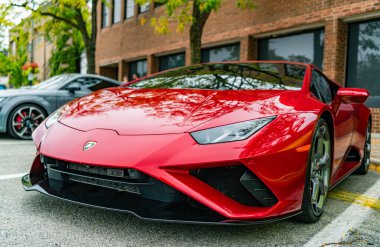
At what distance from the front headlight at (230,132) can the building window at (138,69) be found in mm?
15497

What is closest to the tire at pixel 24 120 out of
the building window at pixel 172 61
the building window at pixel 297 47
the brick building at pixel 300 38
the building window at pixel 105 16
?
the brick building at pixel 300 38

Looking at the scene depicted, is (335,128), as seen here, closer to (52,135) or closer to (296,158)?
(296,158)

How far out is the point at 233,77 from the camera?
3412 mm

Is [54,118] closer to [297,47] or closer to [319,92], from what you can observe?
[319,92]

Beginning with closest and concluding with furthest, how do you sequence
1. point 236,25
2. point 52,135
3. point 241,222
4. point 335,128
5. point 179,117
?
1. point 241,222
2. point 179,117
3. point 52,135
4. point 335,128
5. point 236,25

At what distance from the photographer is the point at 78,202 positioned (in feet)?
7.59

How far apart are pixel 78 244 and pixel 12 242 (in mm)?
350

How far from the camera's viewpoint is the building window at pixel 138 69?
1780cm

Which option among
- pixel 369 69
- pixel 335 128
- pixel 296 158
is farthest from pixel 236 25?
pixel 296 158

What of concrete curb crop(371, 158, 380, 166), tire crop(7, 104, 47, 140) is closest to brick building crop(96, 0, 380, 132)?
concrete curb crop(371, 158, 380, 166)

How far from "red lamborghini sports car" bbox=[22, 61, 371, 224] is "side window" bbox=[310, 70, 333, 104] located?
0.05 meters

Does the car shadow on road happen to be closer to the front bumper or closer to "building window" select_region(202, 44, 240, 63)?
the front bumper

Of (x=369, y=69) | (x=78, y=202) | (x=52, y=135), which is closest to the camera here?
(x=78, y=202)

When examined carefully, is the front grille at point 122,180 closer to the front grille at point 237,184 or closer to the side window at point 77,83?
the front grille at point 237,184
